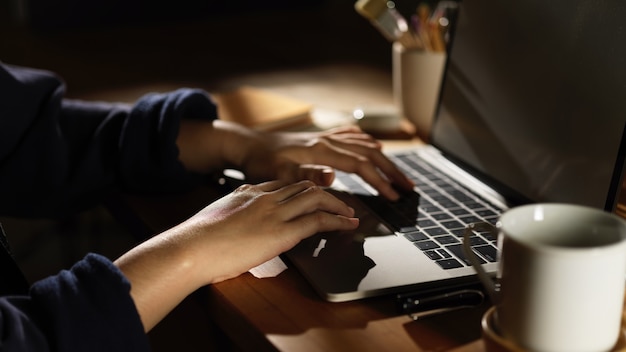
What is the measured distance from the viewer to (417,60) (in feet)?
4.10

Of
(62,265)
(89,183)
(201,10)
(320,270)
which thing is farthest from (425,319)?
(201,10)

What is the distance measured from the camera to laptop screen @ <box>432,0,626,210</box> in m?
0.84

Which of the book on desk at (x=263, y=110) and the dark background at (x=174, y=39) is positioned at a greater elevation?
the book on desk at (x=263, y=110)

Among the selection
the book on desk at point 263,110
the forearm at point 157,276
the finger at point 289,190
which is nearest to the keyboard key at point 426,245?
the finger at point 289,190

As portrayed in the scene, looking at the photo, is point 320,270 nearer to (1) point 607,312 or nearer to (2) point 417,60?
(1) point 607,312

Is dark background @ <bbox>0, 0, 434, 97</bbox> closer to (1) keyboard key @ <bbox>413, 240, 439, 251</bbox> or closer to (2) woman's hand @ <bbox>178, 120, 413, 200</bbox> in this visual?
(2) woman's hand @ <bbox>178, 120, 413, 200</bbox>

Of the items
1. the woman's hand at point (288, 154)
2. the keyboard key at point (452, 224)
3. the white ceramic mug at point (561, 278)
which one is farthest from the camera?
the woman's hand at point (288, 154)

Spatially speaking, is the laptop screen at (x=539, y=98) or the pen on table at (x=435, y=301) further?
the laptop screen at (x=539, y=98)

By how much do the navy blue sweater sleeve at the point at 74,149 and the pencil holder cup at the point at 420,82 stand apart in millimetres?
330

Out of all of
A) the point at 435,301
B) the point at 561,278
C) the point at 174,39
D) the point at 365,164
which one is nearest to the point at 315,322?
the point at 435,301

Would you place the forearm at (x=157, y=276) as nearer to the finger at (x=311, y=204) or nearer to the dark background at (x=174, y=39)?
the finger at (x=311, y=204)

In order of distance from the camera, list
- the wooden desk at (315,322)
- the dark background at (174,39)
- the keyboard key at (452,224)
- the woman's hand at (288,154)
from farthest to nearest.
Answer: the dark background at (174,39), the woman's hand at (288,154), the keyboard key at (452,224), the wooden desk at (315,322)

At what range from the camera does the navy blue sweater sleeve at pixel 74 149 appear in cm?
106

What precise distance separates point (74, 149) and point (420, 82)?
0.50m
